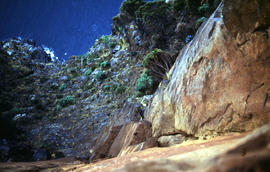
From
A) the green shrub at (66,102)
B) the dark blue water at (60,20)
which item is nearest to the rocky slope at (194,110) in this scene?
the green shrub at (66,102)

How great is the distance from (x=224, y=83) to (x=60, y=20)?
98755mm

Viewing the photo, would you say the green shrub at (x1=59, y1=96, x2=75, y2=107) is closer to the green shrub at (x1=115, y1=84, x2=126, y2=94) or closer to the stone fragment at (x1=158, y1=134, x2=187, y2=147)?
the green shrub at (x1=115, y1=84, x2=126, y2=94)

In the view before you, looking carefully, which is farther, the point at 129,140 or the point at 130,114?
the point at 130,114

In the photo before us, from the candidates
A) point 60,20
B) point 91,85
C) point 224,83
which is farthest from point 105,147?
point 60,20

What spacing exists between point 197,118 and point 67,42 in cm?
9797

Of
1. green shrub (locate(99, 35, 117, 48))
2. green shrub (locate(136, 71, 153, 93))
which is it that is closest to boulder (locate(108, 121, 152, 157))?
green shrub (locate(136, 71, 153, 93))

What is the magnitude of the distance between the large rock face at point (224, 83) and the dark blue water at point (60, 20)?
68108mm

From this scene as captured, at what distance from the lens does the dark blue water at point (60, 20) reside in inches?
2511

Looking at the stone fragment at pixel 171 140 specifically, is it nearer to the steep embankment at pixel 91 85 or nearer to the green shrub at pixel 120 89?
the steep embankment at pixel 91 85

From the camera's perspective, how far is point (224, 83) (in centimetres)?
336

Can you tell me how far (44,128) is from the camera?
50.9ft

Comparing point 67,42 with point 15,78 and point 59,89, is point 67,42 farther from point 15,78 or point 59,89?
point 59,89

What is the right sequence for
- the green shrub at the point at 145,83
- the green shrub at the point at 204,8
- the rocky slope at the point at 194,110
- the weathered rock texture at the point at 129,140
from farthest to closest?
1. the green shrub at the point at 204,8
2. the green shrub at the point at 145,83
3. the weathered rock texture at the point at 129,140
4. the rocky slope at the point at 194,110

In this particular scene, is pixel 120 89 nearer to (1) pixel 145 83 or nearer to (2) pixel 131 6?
(1) pixel 145 83
